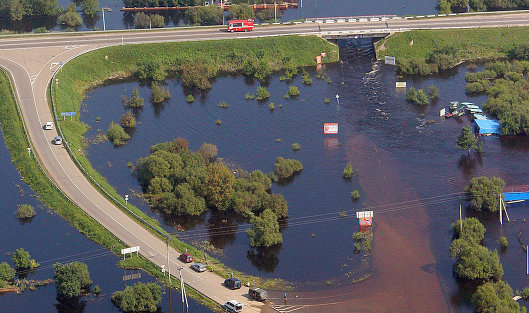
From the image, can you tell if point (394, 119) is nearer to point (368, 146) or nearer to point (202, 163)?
point (368, 146)

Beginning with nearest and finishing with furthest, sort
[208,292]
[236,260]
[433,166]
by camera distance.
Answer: [208,292], [236,260], [433,166]

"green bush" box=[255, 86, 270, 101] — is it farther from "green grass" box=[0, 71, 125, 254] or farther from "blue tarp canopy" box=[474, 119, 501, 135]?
"green grass" box=[0, 71, 125, 254]

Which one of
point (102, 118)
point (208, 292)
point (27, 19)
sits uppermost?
point (27, 19)

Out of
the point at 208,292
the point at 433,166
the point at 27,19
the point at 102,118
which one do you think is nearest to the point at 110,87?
the point at 102,118

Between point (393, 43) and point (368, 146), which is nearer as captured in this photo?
point (368, 146)

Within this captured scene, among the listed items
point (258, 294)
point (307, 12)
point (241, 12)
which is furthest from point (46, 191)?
point (307, 12)

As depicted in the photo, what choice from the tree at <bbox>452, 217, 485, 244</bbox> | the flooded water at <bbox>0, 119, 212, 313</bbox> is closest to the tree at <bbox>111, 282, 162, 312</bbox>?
the flooded water at <bbox>0, 119, 212, 313</bbox>
